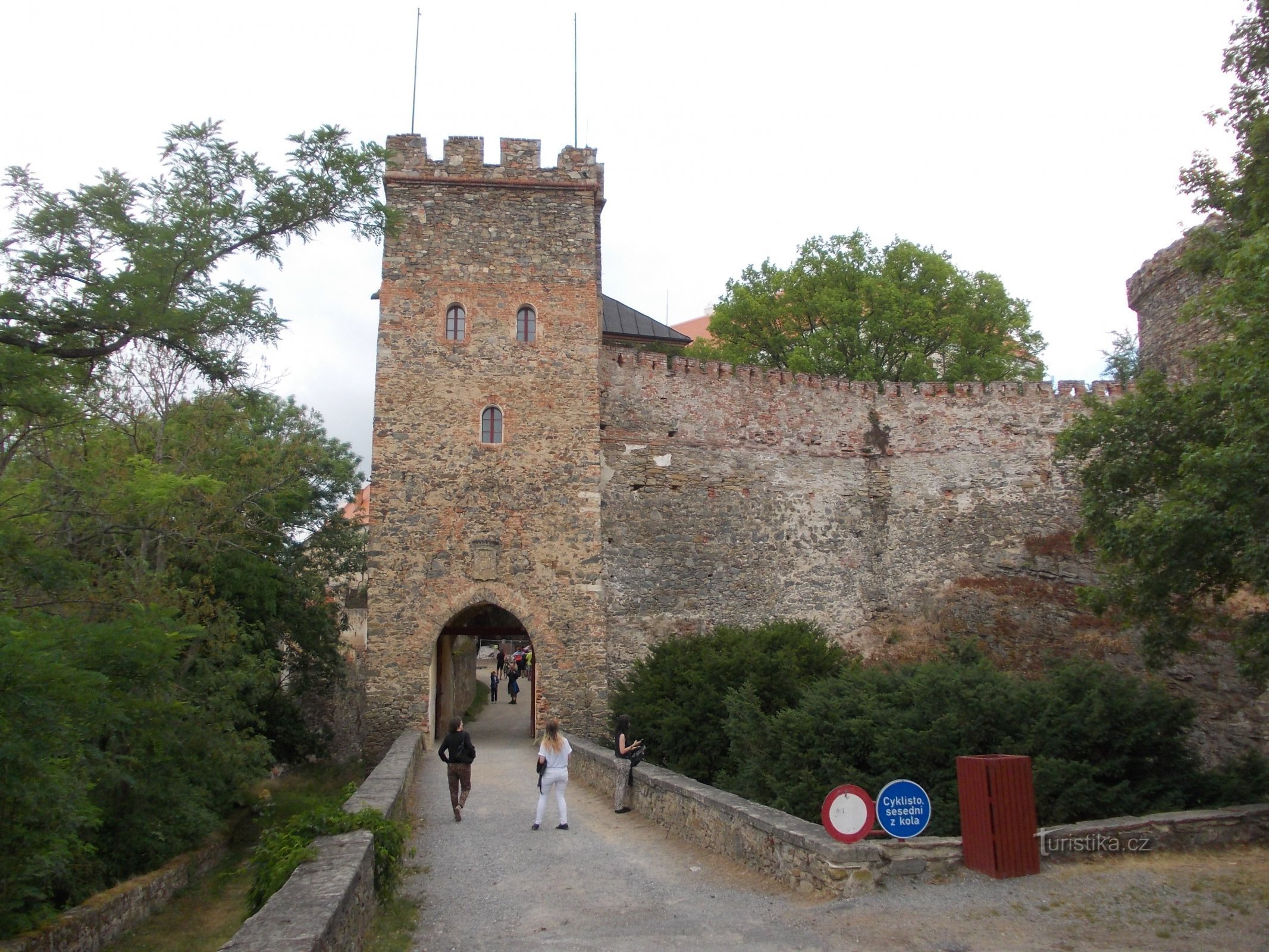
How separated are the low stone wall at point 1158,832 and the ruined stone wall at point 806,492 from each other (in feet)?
36.1

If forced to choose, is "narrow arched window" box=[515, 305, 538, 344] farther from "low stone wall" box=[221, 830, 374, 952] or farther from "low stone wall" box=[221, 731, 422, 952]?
"low stone wall" box=[221, 830, 374, 952]

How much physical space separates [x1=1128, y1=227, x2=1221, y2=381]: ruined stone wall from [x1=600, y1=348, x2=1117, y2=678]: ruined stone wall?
2.26m

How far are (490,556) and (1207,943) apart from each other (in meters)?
13.2

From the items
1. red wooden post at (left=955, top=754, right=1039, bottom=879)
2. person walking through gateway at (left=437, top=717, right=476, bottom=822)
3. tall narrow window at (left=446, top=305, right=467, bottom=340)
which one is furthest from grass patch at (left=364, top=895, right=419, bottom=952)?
tall narrow window at (left=446, top=305, right=467, bottom=340)

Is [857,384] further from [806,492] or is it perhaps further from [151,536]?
[151,536]

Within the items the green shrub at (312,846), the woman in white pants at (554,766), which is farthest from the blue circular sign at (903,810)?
the woman in white pants at (554,766)

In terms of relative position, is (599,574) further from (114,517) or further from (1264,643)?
(1264,643)

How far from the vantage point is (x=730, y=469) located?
2008 cm

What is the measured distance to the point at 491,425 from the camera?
59.4ft

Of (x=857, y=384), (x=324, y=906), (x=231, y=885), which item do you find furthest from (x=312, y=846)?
(x=857, y=384)

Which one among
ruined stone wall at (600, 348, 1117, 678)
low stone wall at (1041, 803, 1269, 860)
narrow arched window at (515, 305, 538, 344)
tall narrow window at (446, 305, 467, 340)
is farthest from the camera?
ruined stone wall at (600, 348, 1117, 678)

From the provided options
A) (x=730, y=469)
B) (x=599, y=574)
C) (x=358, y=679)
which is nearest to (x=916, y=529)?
(x=730, y=469)

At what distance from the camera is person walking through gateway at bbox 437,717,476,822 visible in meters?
10.7

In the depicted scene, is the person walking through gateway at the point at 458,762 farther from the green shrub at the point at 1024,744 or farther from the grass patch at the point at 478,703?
the grass patch at the point at 478,703
